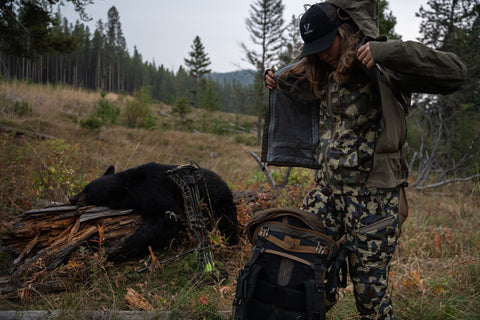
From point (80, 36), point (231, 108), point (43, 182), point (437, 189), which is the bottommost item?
point (437, 189)

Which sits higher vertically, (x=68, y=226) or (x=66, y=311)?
(x=68, y=226)

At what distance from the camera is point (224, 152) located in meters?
12.3

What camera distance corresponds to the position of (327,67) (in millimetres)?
2271

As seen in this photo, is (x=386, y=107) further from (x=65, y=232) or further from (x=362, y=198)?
(x=65, y=232)

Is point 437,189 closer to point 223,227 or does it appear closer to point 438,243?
point 438,243

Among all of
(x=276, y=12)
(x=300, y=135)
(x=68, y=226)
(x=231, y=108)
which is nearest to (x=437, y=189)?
(x=300, y=135)

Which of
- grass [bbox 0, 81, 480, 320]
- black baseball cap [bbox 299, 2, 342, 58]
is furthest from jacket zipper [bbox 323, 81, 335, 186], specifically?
grass [bbox 0, 81, 480, 320]

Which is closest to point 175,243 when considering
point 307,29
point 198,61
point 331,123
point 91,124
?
point 331,123

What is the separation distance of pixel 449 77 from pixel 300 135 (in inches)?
43.4

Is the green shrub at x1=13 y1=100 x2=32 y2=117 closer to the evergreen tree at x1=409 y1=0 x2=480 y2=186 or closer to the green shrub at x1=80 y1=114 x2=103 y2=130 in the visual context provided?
the green shrub at x1=80 y1=114 x2=103 y2=130

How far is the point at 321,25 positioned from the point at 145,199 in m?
2.58

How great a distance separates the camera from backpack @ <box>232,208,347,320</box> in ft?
6.00

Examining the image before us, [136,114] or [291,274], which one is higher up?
[136,114]

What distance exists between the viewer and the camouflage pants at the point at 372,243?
77.8 inches
